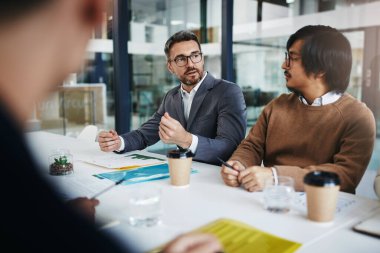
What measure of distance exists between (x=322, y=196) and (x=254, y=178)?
0.36 metres

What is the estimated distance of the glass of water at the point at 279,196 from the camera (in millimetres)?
1234

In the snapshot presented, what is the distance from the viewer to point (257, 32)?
19.1 feet

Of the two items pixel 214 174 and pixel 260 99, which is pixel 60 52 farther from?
pixel 260 99

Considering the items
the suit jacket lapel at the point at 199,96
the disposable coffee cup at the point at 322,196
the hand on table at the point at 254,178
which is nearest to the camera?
the disposable coffee cup at the point at 322,196

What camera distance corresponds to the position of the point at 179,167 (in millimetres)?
1557

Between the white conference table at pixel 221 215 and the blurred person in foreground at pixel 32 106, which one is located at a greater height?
the blurred person in foreground at pixel 32 106

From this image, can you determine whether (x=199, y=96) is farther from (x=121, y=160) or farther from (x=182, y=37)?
(x=121, y=160)

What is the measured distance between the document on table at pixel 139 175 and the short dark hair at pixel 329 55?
818mm

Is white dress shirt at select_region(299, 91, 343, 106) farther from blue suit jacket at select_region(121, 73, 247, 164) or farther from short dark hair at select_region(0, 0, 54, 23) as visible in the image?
short dark hair at select_region(0, 0, 54, 23)

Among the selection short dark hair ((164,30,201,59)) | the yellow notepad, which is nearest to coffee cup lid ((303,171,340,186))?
the yellow notepad

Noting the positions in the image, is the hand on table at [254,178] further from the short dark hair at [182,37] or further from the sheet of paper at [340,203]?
the short dark hair at [182,37]

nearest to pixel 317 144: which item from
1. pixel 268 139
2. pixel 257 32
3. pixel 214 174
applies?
pixel 268 139

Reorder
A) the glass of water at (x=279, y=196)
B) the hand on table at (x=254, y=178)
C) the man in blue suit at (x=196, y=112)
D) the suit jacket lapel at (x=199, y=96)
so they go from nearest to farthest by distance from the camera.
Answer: the glass of water at (x=279, y=196), the hand on table at (x=254, y=178), the man in blue suit at (x=196, y=112), the suit jacket lapel at (x=199, y=96)

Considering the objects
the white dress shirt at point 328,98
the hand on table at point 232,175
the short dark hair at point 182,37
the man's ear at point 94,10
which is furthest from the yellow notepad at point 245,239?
the short dark hair at point 182,37
